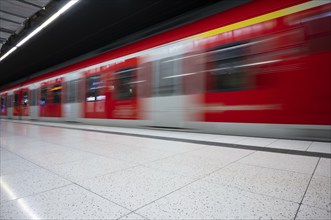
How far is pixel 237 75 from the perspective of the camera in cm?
335

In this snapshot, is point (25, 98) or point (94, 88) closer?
point (94, 88)

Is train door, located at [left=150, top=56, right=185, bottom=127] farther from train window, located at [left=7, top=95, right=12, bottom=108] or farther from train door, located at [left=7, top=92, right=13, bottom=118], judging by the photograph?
train window, located at [left=7, top=95, right=12, bottom=108]

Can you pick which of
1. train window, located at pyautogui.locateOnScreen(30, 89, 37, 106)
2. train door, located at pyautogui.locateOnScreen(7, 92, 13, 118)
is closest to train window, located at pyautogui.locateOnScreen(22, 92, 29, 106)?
train window, located at pyautogui.locateOnScreen(30, 89, 37, 106)

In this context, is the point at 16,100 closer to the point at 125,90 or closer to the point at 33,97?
the point at 33,97

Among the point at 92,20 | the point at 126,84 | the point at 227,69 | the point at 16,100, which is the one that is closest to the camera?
the point at 227,69

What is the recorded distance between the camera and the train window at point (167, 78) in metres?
4.30

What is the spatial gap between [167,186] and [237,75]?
267 centimetres

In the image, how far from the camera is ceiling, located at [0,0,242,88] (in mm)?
4509

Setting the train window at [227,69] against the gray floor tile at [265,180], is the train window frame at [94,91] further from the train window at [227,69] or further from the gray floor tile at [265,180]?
the gray floor tile at [265,180]

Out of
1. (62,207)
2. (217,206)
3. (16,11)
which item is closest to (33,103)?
(16,11)

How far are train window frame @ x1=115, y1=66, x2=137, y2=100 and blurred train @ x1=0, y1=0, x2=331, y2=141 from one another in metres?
0.03

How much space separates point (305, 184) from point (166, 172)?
3.34ft

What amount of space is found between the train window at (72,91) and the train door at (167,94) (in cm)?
431

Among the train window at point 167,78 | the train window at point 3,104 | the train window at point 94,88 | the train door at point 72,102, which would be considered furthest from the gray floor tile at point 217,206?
the train window at point 3,104
